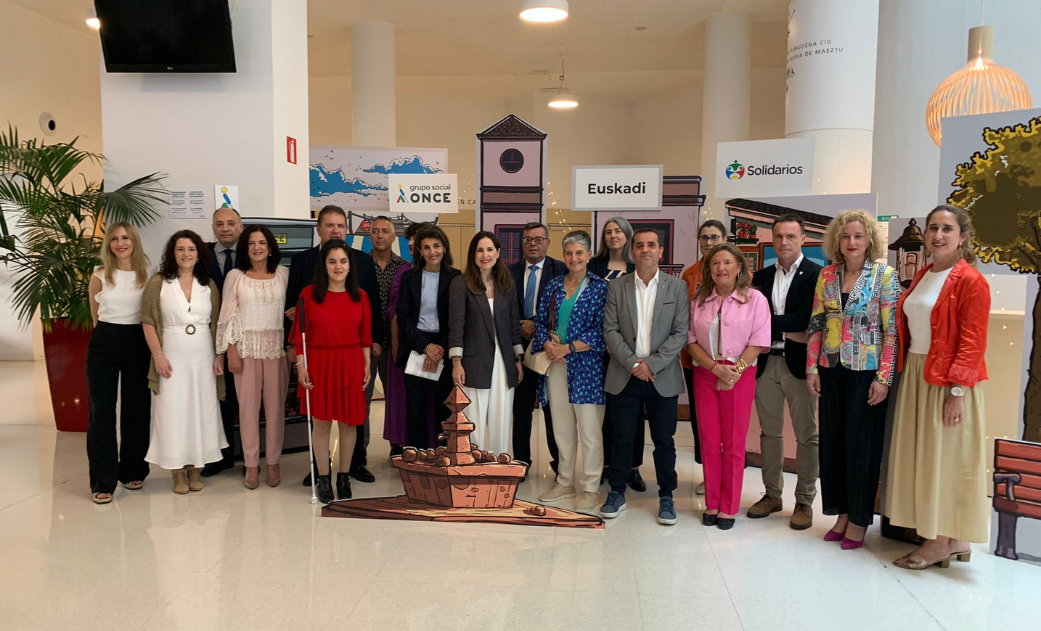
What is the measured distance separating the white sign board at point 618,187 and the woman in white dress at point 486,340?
2.05m

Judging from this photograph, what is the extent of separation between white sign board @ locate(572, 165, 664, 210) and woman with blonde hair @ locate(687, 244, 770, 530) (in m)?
2.17

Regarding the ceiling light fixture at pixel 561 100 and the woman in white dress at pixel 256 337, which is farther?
the ceiling light fixture at pixel 561 100

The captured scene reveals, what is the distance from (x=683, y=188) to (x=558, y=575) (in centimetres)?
398

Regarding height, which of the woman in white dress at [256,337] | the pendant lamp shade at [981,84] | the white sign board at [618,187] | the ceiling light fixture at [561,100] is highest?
the ceiling light fixture at [561,100]

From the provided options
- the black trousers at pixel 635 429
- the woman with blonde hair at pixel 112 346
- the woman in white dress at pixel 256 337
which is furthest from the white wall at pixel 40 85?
the black trousers at pixel 635 429

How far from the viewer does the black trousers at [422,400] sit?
4219 mm

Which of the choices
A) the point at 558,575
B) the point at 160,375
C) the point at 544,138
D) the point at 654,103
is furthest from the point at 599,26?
the point at 558,575

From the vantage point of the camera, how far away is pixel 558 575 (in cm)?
313

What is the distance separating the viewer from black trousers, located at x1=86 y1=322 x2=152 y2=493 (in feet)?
13.2

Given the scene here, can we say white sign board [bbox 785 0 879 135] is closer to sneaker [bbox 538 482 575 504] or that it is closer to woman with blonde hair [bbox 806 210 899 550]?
woman with blonde hair [bbox 806 210 899 550]

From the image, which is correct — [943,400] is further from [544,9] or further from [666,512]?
[544,9]

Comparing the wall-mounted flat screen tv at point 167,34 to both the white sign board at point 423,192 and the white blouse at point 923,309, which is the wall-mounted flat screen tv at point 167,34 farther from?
the white blouse at point 923,309

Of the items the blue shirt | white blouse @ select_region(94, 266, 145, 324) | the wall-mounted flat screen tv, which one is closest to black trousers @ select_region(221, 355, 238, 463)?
white blouse @ select_region(94, 266, 145, 324)

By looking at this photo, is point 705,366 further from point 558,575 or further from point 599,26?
point 599,26
